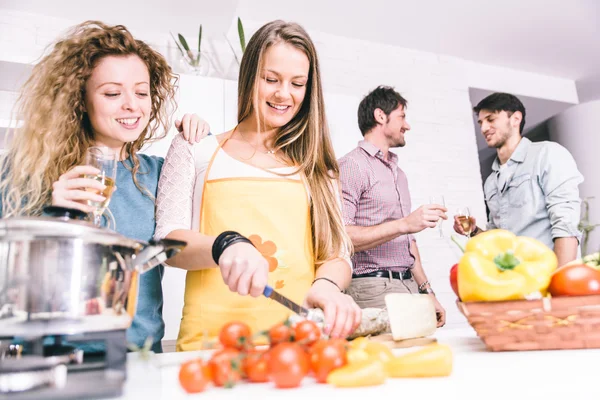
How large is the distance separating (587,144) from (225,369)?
15.1 ft

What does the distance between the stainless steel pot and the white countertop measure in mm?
110

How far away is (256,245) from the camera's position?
3.93 feet

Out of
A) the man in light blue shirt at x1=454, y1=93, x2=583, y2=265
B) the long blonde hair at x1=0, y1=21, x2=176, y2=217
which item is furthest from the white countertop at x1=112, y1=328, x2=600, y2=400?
the man in light blue shirt at x1=454, y1=93, x2=583, y2=265

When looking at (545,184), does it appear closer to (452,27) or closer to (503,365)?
(452,27)

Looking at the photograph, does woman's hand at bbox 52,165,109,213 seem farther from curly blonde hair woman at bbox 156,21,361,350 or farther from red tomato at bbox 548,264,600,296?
red tomato at bbox 548,264,600,296

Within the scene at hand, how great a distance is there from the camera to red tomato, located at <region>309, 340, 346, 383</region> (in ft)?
1.92

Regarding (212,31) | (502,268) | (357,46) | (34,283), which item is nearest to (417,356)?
(502,268)

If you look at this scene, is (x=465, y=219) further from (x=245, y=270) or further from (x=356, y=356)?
(x=356, y=356)

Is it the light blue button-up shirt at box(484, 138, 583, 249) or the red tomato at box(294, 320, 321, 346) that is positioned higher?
the light blue button-up shirt at box(484, 138, 583, 249)

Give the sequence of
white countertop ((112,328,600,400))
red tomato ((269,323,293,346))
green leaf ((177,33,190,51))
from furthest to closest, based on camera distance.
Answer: green leaf ((177,33,190,51)) < red tomato ((269,323,293,346)) < white countertop ((112,328,600,400))

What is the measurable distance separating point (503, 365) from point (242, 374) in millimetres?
356

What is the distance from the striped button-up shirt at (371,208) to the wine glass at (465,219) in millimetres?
263

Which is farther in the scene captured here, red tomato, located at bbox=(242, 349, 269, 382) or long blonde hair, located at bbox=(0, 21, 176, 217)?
long blonde hair, located at bbox=(0, 21, 176, 217)

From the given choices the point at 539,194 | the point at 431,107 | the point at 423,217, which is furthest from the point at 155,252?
the point at 431,107
